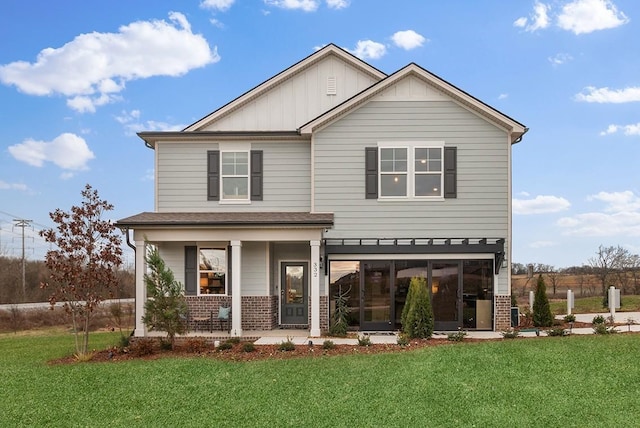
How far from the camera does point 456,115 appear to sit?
1551 centimetres

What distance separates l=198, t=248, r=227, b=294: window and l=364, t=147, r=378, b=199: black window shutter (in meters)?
4.95

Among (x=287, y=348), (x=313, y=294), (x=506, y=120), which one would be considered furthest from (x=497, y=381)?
(x=506, y=120)

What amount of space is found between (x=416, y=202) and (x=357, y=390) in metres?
7.41

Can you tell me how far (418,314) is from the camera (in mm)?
13758

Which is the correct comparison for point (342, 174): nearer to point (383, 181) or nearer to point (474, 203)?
point (383, 181)

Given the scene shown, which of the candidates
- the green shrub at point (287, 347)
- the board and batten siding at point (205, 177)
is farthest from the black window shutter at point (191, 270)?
the green shrub at point (287, 347)

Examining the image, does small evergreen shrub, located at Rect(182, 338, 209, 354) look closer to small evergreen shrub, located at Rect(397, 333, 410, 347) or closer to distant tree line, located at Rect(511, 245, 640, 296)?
small evergreen shrub, located at Rect(397, 333, 410, 347)

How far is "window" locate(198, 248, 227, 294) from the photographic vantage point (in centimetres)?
1628

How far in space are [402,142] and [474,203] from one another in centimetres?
282

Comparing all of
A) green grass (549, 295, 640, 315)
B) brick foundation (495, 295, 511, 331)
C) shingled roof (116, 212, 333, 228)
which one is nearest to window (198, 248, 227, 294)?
shingled roof (116, 212, 333, 228)

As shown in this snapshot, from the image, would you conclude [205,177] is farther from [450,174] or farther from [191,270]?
[450,174]

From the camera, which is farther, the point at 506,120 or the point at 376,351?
the point at 506,120

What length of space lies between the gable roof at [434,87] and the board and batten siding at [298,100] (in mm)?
2559

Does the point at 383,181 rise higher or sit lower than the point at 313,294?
higher
